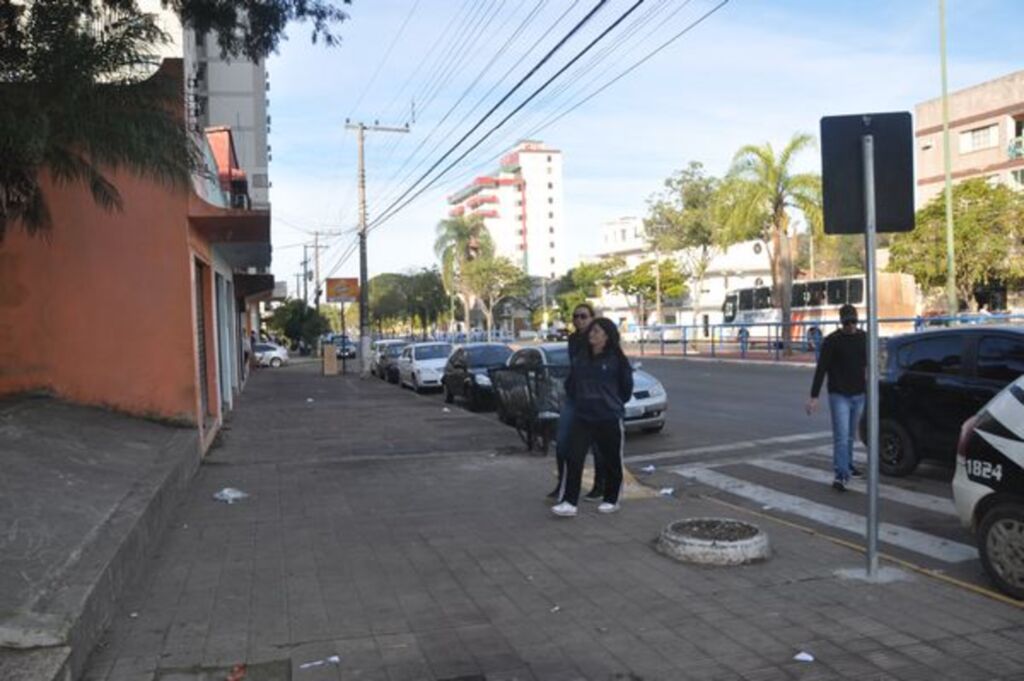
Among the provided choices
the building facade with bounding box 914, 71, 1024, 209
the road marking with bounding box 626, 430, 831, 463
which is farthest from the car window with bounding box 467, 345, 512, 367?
the building facade with bounding box 914, 71, 1024, 209

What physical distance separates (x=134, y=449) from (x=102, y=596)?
14.5 feet

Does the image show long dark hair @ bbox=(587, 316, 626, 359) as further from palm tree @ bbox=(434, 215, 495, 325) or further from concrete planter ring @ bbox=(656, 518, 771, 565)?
palm tree @ bbox=(434, 215, 495, 325)

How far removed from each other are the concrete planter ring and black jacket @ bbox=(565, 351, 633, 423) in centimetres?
143

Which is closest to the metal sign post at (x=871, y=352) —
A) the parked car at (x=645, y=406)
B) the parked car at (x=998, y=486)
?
the parked car at (x=998, y=486)

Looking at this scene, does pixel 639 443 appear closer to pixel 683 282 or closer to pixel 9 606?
pixel 9 606

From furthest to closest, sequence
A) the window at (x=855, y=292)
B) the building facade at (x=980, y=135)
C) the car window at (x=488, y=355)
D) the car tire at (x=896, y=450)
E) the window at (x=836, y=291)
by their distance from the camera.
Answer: the building facade at (x=980, y=135) < the window at (x=836, y=291) < the window at (x=855, y=292) < the car window at (x=488, y=355) < the car tire at (x=896, y=450)

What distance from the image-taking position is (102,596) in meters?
5.00

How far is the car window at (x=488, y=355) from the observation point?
810 inches

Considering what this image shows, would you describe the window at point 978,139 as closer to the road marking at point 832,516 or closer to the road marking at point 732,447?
the road marking at point 732,447

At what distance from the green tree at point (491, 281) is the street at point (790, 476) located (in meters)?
60.2

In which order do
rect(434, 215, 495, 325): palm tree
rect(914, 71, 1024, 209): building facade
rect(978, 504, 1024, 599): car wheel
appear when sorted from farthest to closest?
rect(434, 215, 495, 325): palm tree
rect(914, 71, 1024, 209): building facade
rect(978, 504, 1024, 599): car wheel

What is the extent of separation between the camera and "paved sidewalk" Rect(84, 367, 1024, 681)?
15.1ft

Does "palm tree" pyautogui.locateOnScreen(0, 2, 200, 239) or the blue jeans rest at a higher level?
"palm tree" pyautogui.locateOnScreen(0, 2, 200, 239)

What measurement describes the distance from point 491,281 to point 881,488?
7285 centimetres
